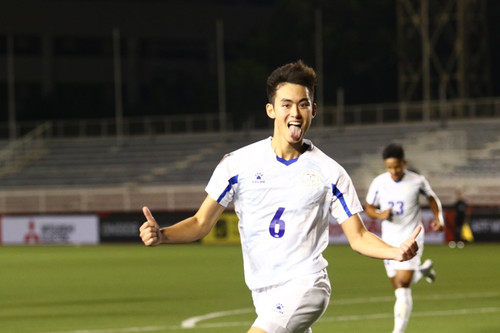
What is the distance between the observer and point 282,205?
292 inches

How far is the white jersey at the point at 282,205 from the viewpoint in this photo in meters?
7.38

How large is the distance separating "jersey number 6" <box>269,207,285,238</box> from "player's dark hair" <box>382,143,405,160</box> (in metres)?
6.73

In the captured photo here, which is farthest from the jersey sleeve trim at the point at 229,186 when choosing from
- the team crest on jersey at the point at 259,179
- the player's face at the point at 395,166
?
the player's face at the point at 395,166

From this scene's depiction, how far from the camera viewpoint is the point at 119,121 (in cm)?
5331

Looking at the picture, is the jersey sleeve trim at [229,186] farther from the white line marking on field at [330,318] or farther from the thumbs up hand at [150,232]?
the white line marking on field at [330,318]

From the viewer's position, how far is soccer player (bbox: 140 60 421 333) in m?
7.24

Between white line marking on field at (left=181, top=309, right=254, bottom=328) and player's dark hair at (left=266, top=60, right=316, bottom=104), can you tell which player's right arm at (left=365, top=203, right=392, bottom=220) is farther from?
player's dark hair at (left=266, top=60, right=316, bottom=104)

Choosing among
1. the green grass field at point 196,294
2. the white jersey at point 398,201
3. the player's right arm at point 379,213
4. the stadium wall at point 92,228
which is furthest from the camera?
the stadium wall at point 92,228

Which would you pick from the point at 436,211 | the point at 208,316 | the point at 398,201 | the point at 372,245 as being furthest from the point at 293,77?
the point at 208,316

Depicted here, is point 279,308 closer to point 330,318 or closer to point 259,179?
point 259,179

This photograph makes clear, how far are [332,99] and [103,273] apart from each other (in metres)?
48.1

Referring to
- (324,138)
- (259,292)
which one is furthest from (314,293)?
(324,138)

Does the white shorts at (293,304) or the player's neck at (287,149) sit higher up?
the player's neck at (287,149)

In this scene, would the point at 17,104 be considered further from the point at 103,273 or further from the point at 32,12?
the point at 103,273
